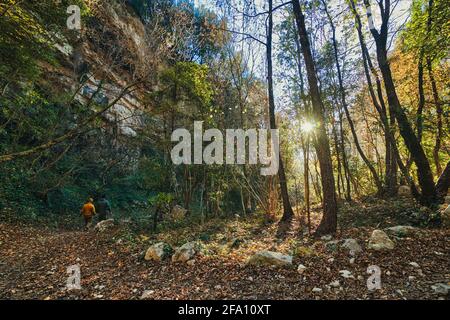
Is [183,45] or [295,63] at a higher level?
[183,45]

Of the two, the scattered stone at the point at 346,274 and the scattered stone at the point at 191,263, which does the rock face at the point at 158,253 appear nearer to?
the scattered stone at the point at 191,263

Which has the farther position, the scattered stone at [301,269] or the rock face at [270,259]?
the rock face at [270,259]

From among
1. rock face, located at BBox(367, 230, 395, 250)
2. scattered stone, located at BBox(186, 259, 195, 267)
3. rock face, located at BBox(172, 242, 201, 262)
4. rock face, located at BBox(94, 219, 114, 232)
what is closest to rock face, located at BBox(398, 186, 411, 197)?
rock face, located at BBox(367, 230, 395, 250)

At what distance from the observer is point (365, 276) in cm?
377

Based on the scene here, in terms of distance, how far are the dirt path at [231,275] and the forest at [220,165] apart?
3 cm

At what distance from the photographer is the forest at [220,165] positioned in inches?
170

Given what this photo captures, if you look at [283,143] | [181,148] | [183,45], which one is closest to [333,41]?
[283,143]

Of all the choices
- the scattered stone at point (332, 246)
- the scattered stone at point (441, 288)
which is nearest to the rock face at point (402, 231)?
the scattered stone at point (332, 246)

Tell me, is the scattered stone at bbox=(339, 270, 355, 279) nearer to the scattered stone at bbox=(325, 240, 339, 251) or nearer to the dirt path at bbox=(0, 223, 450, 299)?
the dirt path at bbox=(0, 223, 450, 299)

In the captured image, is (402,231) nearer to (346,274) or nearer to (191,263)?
(346,274)

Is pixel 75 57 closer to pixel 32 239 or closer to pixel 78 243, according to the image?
pixel 32 239

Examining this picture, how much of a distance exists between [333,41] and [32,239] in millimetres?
15138

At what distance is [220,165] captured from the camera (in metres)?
12.7

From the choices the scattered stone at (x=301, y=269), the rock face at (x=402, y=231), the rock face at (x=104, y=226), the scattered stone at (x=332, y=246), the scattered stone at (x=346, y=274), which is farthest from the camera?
the rock face at (x=104, y=226)
